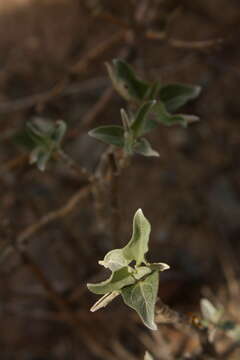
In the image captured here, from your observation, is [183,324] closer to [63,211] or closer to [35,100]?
[63,211]

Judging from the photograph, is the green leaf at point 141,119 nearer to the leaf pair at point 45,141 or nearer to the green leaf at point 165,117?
the green leaf at point 165,117

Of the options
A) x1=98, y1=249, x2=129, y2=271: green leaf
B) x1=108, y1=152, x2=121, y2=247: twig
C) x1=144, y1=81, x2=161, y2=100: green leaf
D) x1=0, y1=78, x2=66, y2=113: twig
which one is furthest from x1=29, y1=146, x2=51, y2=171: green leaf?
x1=0, y1=78, x2=66, y2=113: twig

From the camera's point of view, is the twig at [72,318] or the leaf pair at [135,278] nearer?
the leaf pair at [135,278]

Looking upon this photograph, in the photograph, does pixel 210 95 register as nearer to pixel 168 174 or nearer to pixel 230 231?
pixel 168 174

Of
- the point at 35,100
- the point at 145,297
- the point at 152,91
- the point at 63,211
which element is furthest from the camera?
the point at 35,100

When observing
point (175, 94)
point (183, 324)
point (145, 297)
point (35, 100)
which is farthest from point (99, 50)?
point (145, 297)

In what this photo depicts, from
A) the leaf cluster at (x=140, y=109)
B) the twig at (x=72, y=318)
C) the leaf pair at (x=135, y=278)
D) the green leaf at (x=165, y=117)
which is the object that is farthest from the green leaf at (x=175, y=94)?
the twig at (x=72, y=318)
